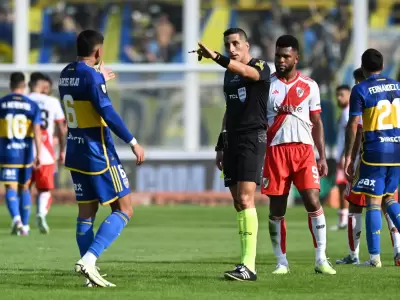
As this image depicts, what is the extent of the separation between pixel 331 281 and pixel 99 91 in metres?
2.73

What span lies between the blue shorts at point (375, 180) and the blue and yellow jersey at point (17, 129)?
6.98 meters

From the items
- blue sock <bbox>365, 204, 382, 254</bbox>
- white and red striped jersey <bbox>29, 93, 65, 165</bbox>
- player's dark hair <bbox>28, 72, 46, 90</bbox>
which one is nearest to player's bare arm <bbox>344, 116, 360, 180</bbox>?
blue sock <bbox>365, 204, 382, 254</bbox>

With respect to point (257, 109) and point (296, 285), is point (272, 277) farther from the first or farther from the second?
point (257, 109)

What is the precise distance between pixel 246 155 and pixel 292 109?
99cm

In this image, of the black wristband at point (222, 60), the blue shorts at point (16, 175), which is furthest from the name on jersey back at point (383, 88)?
the blue shorts at point (16, 175)

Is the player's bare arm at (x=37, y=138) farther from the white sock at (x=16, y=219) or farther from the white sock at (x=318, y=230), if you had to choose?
the white sock at (x=318, y=230)

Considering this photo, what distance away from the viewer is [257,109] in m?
11.6

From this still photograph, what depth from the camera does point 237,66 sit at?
11.0 meters

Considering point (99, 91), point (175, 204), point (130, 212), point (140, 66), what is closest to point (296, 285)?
point (130, 212)

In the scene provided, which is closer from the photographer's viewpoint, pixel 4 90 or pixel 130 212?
pixel 130 212

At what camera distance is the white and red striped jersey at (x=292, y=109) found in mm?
12289

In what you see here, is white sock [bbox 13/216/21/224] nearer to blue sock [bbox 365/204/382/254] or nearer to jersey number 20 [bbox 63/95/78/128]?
blue sock [bbox 365/204/382/254]

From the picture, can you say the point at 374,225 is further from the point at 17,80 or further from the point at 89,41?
the point at 17,80

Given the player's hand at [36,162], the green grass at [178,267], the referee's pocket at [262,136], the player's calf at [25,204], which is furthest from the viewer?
the player's calf at [25,204]
